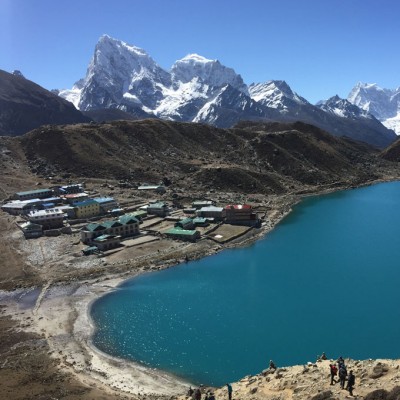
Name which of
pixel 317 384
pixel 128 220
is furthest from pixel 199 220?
pixel 317 384

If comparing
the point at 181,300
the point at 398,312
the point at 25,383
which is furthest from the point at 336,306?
the point at 25,383

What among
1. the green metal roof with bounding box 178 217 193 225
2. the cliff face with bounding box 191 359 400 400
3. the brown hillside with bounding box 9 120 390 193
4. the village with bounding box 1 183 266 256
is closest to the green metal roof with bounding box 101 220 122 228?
the village with bounding box 1 183 266 256

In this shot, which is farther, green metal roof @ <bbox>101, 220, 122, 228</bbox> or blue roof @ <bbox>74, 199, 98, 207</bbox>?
blue roof @ <bbox>74, 199, 98, 207</bbox>

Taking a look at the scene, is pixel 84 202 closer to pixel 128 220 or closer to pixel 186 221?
pixel 128 220

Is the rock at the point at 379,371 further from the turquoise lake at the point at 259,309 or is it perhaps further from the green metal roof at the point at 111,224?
the green metal roof at the point at 111,224

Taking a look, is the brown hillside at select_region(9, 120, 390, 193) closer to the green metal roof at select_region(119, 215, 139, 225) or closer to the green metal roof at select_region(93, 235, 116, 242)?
the green metal roof at select_region(119, 215, 139, 225)

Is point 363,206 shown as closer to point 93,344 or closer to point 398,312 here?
point 398,312
